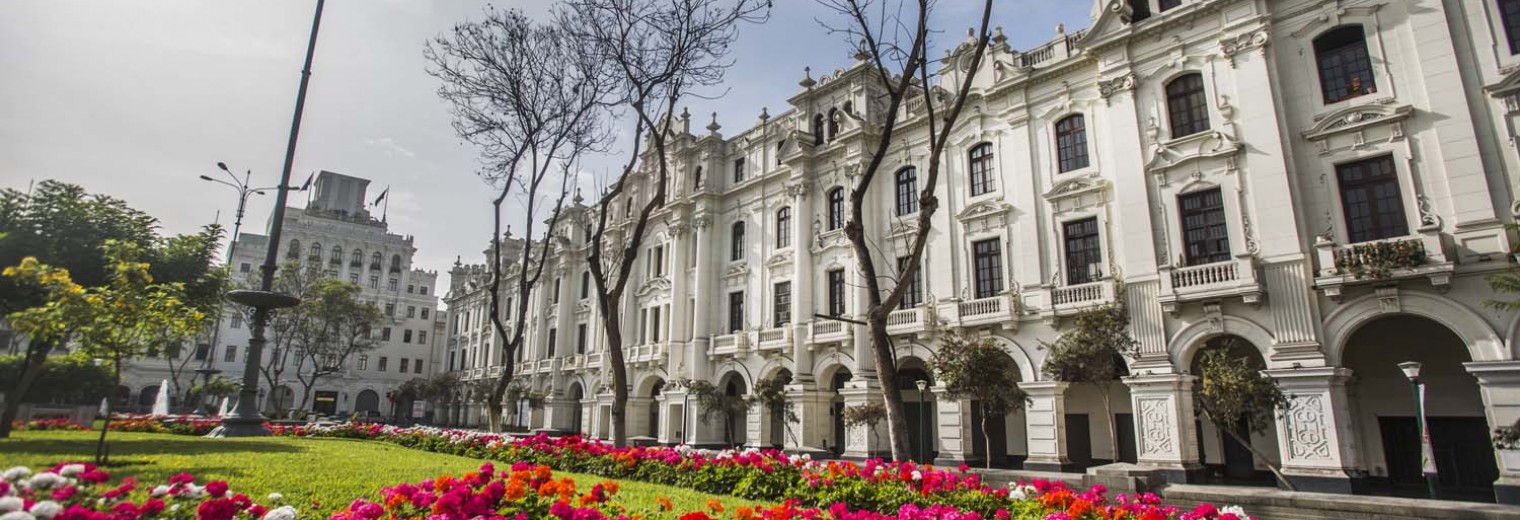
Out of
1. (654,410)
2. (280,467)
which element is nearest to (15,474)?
(280,467)

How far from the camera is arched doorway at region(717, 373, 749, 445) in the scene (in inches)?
1151

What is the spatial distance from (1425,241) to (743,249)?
888 inches

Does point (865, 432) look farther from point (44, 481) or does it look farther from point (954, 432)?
point (44, 481)

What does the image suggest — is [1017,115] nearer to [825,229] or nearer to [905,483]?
[825,229]

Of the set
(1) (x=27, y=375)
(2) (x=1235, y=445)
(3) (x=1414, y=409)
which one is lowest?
(2) (x=1235, y=445)

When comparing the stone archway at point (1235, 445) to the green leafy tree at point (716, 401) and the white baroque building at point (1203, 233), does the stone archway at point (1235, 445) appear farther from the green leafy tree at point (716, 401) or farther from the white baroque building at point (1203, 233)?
the green leafy tree at point (716, 401)

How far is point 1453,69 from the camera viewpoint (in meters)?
15.7

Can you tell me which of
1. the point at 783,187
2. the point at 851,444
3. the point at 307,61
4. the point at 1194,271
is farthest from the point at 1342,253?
the point at 307,61

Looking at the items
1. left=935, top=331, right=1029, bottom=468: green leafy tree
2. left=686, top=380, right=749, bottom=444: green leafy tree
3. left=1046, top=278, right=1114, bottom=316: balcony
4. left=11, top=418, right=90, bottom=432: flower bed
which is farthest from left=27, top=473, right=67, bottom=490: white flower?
left=686, top=380, right=749, bottom=444: green leafy tree

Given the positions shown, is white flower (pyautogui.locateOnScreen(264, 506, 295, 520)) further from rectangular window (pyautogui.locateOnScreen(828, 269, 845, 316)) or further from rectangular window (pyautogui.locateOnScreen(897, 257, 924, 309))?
rectangular window (pyautogui.locateOnScreen(828, 269, 845, 316))

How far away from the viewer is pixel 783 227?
3072cm

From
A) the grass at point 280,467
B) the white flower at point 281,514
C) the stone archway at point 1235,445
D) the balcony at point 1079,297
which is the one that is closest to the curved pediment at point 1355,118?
the stone archway at point 1235,445

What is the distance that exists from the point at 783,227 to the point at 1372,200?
1885 centimetres

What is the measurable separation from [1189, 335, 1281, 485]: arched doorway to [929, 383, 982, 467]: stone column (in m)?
6.03
